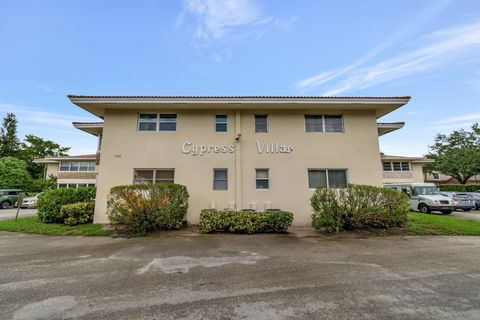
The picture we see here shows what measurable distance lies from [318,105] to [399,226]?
6.19 m

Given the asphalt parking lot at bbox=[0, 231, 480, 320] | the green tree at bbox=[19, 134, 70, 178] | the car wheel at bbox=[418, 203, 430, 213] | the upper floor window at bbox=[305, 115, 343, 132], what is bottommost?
the asphalt parking lot at bbox=[0, 231, 480, 320]

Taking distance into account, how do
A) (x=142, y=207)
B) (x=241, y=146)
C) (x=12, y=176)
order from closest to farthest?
1. (x=142, y=207)
2. (x=241, y=146)
3. (x=12, y=176)

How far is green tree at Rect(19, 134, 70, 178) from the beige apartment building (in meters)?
37.1

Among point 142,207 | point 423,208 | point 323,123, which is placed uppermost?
point 323,123

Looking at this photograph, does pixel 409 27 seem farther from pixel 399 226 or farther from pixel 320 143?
pixel 399 226

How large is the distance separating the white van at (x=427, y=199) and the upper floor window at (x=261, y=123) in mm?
9259

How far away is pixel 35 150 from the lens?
36438mm

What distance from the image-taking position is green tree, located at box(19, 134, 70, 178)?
35.3 metres

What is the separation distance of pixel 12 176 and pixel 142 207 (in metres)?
30.0

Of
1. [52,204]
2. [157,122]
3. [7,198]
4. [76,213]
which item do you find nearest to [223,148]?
[157,122]

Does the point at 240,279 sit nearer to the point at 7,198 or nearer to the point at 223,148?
the point at 223,148

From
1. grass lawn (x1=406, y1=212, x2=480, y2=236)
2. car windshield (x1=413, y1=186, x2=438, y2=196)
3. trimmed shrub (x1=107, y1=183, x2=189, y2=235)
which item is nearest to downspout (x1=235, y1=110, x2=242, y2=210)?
trimmed shrub (x1=107, y1=183, x2=189, y2=235)

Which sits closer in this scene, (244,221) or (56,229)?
(244,221)

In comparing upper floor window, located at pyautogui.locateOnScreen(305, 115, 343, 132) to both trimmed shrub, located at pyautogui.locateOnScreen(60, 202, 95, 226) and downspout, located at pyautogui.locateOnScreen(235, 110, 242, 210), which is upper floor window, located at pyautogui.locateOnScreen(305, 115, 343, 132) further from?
trimmed shrub, located at pyautogui.locateOnScreen(60, 202, 95, 226)
